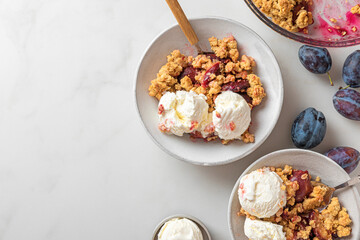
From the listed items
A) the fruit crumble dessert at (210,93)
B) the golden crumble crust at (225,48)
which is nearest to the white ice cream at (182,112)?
the fruit crumble dessert at (210,93)

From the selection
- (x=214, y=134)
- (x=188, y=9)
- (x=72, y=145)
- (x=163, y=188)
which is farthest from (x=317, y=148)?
(x=72, y=145)

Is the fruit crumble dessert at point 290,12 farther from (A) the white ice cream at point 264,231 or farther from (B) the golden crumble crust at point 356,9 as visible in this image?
(A) the white ice cream at point 264,231

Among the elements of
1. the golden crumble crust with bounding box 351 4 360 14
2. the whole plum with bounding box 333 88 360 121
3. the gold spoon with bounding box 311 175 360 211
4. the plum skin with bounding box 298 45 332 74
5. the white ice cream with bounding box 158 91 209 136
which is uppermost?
the golden crumble crust with bounding box 351 4 360 14

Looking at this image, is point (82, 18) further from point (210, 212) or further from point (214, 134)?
point (210, 212)

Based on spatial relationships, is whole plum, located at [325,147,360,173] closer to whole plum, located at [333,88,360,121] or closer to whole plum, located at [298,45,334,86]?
whole plum, located at [333,88,360,121]

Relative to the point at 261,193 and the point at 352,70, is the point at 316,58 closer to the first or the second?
the point at 352,70

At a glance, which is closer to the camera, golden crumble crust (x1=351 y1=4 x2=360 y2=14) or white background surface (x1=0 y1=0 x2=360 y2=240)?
golden crumble crust (x1=351 y1=4 x2=360 y2=14)

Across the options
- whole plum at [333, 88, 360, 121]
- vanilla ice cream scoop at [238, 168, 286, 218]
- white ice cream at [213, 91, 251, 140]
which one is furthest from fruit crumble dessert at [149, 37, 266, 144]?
whole plum at [333, 88, 360, 121]
